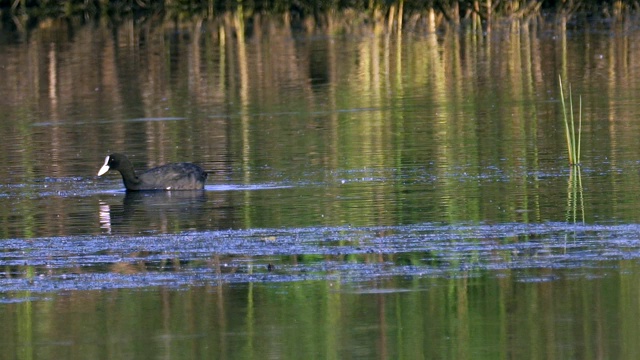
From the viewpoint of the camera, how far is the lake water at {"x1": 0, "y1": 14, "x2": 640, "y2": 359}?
348 inches

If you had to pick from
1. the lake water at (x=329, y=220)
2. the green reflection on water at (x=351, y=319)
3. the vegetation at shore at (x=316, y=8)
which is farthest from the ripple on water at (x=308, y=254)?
the vegetation at shore at (x=316, y=8)

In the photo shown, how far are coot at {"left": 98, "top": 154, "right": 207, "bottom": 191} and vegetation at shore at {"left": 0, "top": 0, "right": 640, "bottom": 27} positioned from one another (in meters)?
26.5

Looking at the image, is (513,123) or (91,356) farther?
(513,123)

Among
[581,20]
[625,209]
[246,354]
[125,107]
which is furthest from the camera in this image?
[581,20]

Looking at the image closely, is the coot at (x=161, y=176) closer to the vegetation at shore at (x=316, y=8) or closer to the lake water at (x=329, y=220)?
the lake water at (x=329, y=220)

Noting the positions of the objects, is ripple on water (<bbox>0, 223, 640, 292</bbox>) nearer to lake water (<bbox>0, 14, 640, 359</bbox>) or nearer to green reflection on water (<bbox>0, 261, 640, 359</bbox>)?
lake water (<bbox>0, 14, 640, 359</bbox>)

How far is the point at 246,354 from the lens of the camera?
8.34 m

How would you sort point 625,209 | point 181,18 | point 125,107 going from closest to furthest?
point 625,209, point 125,107, point 181,18

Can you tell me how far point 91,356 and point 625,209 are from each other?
17.6ft

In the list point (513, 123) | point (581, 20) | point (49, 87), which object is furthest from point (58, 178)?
point (581, 20)

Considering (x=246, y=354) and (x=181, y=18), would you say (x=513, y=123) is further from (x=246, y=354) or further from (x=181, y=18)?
(x=181, y=18)

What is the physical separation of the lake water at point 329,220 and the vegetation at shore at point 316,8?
575 inches

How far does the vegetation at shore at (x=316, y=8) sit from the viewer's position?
42.7 metres

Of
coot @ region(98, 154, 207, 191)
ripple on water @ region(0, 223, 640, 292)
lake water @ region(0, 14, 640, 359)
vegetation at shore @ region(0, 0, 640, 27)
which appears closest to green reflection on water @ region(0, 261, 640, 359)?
lake water @ region(0, 14, 640, 359)
